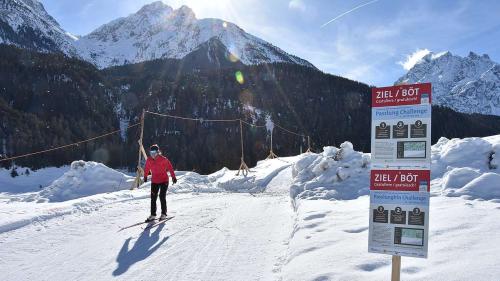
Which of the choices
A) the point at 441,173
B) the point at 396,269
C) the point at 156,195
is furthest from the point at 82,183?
the point at 396,269

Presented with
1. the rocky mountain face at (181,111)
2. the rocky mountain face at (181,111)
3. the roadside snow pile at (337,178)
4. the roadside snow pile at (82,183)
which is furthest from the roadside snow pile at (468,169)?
the rocky mountain face at (181,111)

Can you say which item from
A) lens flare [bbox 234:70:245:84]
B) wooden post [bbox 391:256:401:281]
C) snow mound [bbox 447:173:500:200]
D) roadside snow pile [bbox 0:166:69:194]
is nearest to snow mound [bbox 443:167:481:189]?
snow mound [bbox 447:173:500:200]

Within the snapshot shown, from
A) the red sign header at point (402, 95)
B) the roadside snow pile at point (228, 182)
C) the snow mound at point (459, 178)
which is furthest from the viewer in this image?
the roadside snow pile at point (228, 182)

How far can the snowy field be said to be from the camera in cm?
594

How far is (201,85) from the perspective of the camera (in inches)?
6166

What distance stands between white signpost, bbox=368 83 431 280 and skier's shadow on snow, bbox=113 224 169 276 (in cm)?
396

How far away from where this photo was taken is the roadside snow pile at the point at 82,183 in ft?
63.7

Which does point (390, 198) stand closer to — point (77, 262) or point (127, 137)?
point (77, 262)

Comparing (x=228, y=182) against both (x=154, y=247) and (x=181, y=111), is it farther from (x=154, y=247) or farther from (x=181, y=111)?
(x=181, y=111)

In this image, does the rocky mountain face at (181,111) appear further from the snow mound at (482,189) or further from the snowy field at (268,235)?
the snow mound at (482,189)

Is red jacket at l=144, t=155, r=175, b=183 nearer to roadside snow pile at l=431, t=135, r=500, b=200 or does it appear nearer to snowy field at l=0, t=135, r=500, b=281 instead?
snowy field at l=0, t=135, r=500, b=281

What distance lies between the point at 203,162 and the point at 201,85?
59682 millimetres

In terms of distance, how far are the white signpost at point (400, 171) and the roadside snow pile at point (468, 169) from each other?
5.37m

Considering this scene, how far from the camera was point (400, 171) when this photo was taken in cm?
454
